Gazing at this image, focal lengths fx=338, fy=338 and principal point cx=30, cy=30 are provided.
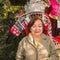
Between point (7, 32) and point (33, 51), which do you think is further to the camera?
point (7, 32)

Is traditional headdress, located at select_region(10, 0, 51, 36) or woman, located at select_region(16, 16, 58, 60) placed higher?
traditional headdress, located at select_region(10, 0, 51, 36)

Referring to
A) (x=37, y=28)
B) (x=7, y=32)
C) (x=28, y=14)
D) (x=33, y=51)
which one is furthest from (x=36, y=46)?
(x=7, y=32)

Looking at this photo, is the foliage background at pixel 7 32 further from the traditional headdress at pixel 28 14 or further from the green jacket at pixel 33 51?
the green jacket at pixel 33 51

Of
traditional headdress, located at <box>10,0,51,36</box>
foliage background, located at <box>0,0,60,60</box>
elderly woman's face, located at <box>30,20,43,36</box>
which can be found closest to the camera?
elderly woman's face, located at <box>30,20,43,36</box>

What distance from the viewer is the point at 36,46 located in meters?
4.84

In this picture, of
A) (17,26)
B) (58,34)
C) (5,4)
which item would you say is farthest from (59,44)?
(5,4)

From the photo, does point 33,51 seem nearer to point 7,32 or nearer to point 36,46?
point 36,46

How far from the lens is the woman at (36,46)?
4777 mm

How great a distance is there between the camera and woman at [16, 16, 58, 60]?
4.78 meters

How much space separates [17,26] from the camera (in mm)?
5816

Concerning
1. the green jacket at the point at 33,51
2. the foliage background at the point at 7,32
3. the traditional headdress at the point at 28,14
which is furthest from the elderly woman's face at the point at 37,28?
the foliage background at the point at 7,32

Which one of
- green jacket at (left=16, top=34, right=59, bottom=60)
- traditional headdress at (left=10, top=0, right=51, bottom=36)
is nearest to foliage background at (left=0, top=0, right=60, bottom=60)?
traditional headdress at (left=10, top=0, right=51, bottom=36)

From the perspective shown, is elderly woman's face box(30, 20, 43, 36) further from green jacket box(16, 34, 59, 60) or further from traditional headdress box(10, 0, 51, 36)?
traditional headdress box(10, 0, 51, 36)

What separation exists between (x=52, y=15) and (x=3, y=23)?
106 cm
